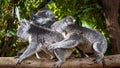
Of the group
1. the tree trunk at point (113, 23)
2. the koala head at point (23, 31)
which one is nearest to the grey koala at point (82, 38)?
the koala head at point (23, 31)

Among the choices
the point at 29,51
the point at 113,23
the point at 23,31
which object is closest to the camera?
the point at 29,51

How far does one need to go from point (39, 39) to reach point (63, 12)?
123 centimetres

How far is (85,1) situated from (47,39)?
3.72ft

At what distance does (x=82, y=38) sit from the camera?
1782 millimetres

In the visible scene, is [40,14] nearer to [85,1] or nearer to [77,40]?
[77,40]

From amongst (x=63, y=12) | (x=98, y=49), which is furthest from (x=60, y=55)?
(x=63, y=12)

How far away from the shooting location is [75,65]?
1.82 m

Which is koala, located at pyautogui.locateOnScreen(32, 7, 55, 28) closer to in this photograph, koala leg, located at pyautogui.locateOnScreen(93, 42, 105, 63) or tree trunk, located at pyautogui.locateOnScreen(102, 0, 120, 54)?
koala leg, located at pyautogui.locateOnScreen(93, 42, 105, 63)

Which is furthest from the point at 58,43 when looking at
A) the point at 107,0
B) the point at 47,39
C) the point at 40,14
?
the point at 107,0

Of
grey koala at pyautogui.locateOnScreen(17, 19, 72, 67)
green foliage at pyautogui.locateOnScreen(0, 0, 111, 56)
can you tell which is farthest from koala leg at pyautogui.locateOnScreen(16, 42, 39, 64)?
green foliage at pyautogui.locateOnScreen(0, 0, 111, 56)

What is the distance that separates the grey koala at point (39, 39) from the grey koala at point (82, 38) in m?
0.04

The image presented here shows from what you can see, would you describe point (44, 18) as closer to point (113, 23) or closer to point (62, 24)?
point (62, 24)

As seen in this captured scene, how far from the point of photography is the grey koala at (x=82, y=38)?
1.76m

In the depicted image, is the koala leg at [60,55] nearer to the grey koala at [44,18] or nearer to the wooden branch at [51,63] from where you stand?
the wooden branch at [51,63]
